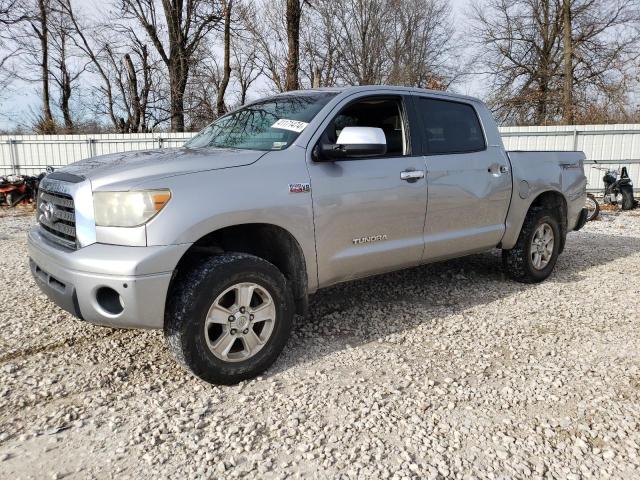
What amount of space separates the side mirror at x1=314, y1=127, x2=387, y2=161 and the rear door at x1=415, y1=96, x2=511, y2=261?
822mm

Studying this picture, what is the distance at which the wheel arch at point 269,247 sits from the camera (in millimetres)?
3064

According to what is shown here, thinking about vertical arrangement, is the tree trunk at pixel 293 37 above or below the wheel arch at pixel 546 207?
above

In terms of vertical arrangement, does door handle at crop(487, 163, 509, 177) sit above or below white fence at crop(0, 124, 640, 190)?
below

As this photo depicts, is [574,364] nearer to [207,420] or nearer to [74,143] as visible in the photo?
[207,420]

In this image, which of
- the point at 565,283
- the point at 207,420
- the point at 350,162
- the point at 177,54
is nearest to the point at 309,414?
the point at 207,420

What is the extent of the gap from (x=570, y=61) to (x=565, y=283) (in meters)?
19.4

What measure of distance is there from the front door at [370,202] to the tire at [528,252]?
156 cm

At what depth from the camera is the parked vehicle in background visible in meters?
11.4

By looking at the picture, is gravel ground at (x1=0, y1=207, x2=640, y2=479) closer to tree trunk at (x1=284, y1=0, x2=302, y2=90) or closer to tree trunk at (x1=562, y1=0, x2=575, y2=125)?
tree trunk at (x1=284, y1=0, x2=302, y2=90)

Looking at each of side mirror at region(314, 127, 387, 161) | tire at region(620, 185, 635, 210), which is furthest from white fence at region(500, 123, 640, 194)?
side mirror at region(314, 127, 387, 161)

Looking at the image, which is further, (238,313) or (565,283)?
(565,283)

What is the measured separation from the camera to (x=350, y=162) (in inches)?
134

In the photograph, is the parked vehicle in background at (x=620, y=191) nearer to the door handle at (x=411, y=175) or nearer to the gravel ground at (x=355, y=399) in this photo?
the gravel ground at (x=355, y=399)

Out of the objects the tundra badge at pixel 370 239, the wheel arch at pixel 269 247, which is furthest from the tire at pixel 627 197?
the wheel arch at pixel 269 247
